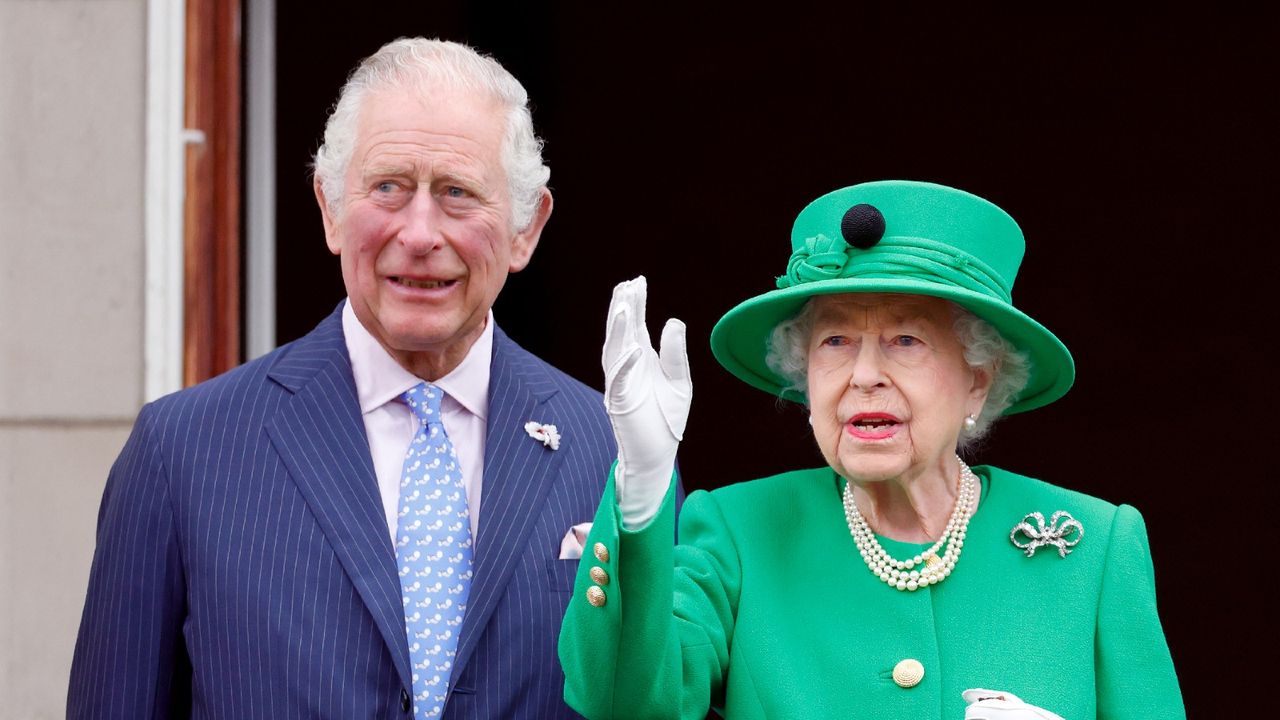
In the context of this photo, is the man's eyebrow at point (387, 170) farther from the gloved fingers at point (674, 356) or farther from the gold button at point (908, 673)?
the gold button at point (908, 673)

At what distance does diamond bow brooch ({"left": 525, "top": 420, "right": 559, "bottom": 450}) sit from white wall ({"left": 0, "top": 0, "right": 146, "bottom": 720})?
1.45m

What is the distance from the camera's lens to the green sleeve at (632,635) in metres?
2.26

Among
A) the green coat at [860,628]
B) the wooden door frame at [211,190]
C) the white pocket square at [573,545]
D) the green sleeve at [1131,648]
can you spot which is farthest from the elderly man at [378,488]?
the wooden door frame at [211,190]

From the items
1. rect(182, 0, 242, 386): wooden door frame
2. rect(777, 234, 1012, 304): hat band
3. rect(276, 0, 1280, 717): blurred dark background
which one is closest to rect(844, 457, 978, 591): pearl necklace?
rect(777, 234, 1012, 304): hat band

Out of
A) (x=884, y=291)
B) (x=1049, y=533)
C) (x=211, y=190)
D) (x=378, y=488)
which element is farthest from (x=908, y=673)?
(x=211, y=190)

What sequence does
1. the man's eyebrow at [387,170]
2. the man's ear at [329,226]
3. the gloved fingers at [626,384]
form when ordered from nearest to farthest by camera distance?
the gloved fingers at [626,384], the man's eyebrow at [387,170], the man's ear at [329,226]

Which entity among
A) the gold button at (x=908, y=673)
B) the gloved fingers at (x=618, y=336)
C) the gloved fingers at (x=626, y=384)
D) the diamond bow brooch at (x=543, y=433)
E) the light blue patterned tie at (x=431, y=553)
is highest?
the gloved fingers at (x=618, y=336)

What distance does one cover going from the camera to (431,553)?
262 centimetres

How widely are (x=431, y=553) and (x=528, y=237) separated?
1.92ft

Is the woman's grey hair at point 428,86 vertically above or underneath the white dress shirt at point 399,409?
above

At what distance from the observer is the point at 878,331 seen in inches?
97.2

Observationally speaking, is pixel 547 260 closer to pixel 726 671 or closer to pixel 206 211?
pixel 206 211

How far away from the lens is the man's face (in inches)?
104

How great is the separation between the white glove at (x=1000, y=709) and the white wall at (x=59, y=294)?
2292mm
